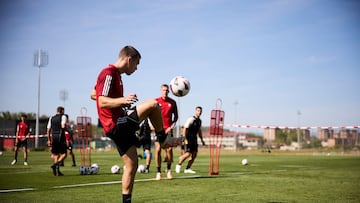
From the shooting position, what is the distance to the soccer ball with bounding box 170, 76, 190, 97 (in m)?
10.7

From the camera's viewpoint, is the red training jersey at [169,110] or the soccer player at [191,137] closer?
the red training jersey at [169,110]

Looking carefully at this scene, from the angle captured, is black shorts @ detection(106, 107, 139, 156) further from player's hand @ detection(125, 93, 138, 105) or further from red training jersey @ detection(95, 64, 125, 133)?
player's hand @ detection(125, 93, 138, 105)

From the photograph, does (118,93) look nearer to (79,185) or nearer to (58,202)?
(58,202)

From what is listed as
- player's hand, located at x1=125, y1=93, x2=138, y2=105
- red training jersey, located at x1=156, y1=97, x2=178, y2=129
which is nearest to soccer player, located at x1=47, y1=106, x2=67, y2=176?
red training jersey, located at x1=156, y1=97, x2=178, y2=129

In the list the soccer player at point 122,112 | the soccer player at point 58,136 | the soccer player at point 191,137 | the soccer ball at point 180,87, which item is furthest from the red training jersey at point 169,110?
the soccer player at point 122,112

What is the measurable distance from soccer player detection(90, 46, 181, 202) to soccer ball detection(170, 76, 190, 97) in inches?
201

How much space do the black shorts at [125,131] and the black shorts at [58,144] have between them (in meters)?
8.38

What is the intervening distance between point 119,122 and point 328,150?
149 feet

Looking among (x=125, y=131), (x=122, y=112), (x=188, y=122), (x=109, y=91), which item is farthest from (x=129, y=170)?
(x=188, y=122)

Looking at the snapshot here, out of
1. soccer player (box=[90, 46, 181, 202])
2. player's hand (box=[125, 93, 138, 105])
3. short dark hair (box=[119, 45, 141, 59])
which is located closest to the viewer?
player's hand (box=[125, 93, 138, 105])

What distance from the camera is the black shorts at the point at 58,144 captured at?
13167mm

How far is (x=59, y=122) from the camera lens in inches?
525

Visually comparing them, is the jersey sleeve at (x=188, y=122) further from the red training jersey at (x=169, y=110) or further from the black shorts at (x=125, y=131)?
the black shorts at (x=125, y=131)

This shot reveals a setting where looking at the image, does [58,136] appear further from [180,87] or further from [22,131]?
[22,131]
